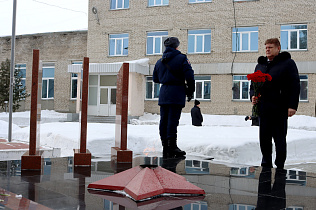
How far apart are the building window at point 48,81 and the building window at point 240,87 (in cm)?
1539

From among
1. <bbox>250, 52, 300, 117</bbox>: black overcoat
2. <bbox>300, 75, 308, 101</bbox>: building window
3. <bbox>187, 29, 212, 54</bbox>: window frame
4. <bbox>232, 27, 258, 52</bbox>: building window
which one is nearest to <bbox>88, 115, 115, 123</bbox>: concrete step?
<bbox>187, 29, 212, 54</bbox>: window frame

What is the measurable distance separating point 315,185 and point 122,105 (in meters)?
2.58

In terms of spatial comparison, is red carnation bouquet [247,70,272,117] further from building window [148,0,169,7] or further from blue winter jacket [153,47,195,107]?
building window [148,0,169,7]

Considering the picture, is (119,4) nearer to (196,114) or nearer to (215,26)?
(215,26)

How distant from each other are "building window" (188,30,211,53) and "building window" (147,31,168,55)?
182 cm

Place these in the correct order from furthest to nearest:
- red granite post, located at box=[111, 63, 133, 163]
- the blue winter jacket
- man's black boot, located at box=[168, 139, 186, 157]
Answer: man's black boot, located at box=[168, 139, 186, 157], the blue winter jacket, red granite post, located at box=[111, 63, 133, 163]

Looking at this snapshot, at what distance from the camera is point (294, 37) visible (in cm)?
2211

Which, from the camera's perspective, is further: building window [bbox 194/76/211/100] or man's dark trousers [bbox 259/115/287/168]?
building window [bbox 194/76/211/100]

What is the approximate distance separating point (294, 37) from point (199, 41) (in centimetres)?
597

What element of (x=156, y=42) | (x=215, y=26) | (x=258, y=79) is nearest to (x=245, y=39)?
(x=215, y=26)

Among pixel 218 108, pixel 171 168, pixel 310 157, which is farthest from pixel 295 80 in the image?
pixel 218 108

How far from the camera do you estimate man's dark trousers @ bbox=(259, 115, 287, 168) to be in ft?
15.4

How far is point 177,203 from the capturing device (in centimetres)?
274

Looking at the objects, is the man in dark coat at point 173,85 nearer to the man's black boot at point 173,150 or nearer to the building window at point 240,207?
the man's black boot at point 173,150
